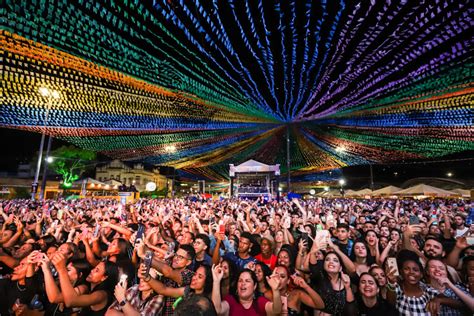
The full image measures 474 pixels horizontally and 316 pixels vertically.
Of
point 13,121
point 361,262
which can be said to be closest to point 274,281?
point 361,262

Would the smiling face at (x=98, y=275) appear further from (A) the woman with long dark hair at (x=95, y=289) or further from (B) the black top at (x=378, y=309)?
(B) the black top at (x=378, y=309)

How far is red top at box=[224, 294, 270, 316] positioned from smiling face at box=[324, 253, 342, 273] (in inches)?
42.0

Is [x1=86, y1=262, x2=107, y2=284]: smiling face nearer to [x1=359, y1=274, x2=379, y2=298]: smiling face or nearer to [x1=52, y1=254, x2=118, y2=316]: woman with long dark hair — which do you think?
[x1=52, y1=254, x2=118, y2=316]: woman with long dark hair

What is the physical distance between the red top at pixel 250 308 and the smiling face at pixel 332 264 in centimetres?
107

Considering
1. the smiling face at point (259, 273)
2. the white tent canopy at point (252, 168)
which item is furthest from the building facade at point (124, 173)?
the smiling face at point (259, 273)

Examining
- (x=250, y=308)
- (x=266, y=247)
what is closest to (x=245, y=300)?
(x=250, y=308)

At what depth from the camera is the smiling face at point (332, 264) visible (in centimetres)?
359

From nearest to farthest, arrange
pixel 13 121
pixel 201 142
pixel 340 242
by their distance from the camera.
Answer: pixel 340 242 < pixel 13 121 < pixel 201 142

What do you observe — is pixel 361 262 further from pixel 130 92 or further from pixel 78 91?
pixel 78 91

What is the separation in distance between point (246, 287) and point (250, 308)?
10.4 inches

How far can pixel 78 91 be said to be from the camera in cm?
836

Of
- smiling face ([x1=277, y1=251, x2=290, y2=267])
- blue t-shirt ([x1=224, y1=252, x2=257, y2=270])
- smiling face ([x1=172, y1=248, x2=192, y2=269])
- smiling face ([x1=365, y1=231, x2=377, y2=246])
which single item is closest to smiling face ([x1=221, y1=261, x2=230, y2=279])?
smiling face ([x1=172, y1=248, x2=192, y2=269])

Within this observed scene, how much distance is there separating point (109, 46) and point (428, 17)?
22.7ft

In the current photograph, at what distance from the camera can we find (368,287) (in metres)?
3.23
